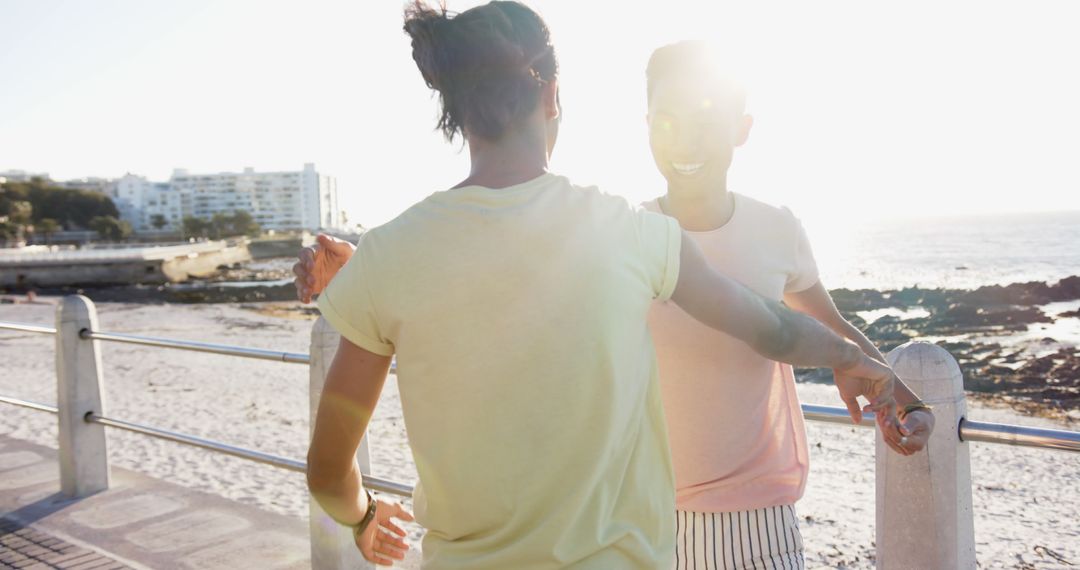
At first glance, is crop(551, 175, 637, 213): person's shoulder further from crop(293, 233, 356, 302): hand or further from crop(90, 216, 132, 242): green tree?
crop(90, 216, 132, 242): green tree

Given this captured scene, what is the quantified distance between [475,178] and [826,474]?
9205 mm

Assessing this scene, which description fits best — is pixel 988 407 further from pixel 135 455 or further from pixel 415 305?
pixel 415 305

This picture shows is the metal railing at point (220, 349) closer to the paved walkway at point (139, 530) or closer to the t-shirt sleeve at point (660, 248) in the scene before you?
the paved walkway at point (139, 530)

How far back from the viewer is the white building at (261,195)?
176 meters

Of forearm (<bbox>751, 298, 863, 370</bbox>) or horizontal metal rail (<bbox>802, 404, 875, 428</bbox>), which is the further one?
horizontal metal rail (<bbox>802, 404, 875, 428</bbox>)

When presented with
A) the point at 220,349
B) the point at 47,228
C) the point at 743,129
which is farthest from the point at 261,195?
the point at 743,129

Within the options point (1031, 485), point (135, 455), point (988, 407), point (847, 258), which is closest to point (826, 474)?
point (1031, 485)

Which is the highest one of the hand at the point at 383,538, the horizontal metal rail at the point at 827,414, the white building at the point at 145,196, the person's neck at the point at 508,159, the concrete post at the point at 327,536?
the white building at the point at 145,196

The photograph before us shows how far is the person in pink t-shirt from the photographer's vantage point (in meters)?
1.51

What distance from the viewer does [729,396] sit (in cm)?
152

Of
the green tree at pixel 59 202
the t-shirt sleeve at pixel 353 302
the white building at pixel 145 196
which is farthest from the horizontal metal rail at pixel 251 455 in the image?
the white building at pixel 145 196

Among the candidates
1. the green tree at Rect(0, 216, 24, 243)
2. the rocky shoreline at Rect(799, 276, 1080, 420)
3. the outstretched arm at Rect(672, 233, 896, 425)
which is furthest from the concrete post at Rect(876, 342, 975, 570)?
the green tree at Rect(0, 216, 24, 243)

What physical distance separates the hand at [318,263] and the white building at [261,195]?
17737 centimetres

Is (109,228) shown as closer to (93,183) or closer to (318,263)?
(318,263)
